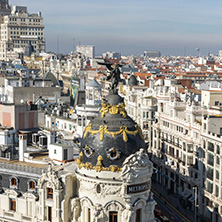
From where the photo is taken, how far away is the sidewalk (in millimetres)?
90613

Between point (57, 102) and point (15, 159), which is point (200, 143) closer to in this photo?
point (15, 159)

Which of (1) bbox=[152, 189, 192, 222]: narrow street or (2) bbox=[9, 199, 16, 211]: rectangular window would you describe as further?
(1) bbox=[152, 189, 192, 222]: narrow street

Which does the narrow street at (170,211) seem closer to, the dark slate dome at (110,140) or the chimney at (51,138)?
the chimney at (51,138)

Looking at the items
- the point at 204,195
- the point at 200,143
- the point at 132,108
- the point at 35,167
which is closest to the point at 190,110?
the point at 200,143

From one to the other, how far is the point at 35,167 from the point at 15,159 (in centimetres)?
849

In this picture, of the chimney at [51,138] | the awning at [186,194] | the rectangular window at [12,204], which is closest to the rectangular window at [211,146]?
the awning at [186,194]

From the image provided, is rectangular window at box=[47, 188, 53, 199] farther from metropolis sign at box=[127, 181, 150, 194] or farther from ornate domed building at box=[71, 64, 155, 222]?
metropolis sign at box=[127, 181, 150, 194]

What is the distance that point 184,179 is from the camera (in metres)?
98.1

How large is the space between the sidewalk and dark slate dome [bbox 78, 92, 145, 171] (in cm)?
4528

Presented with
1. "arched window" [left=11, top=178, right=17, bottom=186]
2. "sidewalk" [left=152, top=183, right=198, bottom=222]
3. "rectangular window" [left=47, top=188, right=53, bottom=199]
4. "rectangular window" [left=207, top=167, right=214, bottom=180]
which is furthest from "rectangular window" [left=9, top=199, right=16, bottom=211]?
"rectangular window" [left=207, top=167, right=214, bottom=180]

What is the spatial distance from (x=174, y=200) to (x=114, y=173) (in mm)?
55538

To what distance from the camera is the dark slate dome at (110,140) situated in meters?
46.7

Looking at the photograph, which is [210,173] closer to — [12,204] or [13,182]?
[13,182]

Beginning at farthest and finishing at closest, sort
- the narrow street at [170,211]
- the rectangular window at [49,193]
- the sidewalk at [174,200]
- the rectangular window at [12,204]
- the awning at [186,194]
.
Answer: the awning at [186,194], the sidewalk at [174,200], the narrow street at [170,211], the rectangular window at [12,204], the rectangular window at [49,193]
